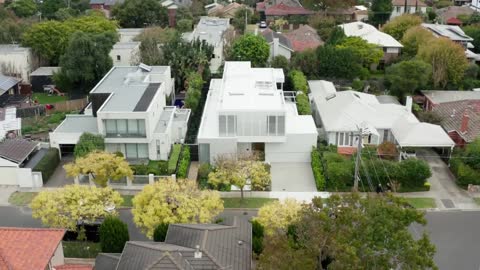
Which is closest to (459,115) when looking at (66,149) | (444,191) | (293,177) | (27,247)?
(444,191)

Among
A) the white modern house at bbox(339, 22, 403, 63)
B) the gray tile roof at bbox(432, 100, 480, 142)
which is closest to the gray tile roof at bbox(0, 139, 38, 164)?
the gray tile roof at bbox(432, 100, 480, 142)

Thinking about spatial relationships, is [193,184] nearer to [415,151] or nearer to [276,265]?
[276,265]

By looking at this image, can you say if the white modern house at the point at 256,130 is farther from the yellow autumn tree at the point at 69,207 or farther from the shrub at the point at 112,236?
the shrub at the point at 112,236

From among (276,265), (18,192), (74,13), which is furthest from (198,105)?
(74,13)

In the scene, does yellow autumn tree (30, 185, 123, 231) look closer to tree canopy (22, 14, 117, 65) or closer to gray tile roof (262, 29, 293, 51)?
tree canopy (22, 14, 117, 65)

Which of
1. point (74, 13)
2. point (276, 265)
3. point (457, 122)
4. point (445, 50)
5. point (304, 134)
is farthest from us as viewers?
point (74, 13)

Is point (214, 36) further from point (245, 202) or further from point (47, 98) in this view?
point (245, 202)
